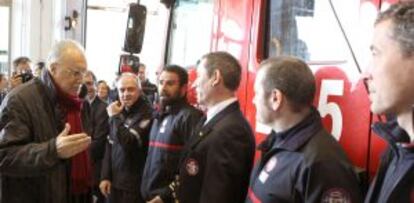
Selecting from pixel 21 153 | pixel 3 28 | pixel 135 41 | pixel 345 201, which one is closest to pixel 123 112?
pixel 135 41

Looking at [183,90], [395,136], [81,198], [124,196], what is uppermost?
[395,136]

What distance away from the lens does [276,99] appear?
2.10 m

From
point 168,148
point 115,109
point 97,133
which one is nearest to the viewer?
point 168,148

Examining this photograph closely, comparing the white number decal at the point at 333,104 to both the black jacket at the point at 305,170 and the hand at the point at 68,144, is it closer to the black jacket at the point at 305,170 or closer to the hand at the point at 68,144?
the black jacket at the point at 305,170

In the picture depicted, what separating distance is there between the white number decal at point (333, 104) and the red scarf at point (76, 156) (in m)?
1.42

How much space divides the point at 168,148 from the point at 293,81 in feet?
5.11

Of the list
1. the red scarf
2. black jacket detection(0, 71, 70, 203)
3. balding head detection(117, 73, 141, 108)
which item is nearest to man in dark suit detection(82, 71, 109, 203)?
balding head detection(117, 73, 141, 108)

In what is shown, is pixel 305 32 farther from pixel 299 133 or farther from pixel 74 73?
pixel 74 73

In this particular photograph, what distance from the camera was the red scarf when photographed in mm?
2881

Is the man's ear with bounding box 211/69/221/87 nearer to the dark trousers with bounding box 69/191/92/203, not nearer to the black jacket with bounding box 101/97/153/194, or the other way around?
the dark trousers with bounding box 69/191/92/203

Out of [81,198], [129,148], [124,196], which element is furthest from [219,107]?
[124,196]

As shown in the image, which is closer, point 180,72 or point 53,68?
point 53,68

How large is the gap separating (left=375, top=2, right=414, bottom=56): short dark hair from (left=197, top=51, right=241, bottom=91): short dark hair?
1.32 m

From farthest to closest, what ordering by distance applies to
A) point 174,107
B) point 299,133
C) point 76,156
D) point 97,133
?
1. point 97,133
2. point 174,107
3. point 76,156
4. point 299,133
